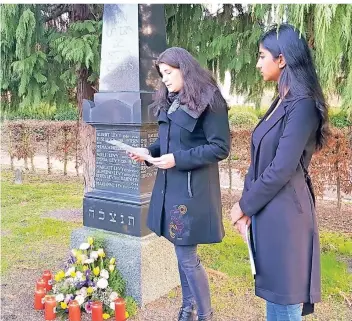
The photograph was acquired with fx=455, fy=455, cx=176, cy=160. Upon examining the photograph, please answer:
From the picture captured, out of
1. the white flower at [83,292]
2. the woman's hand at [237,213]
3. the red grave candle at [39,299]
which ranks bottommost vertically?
the red grave candle at [39,299]

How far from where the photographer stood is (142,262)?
3.42 m

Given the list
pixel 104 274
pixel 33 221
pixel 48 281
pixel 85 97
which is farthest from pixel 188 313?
pixel 33 221

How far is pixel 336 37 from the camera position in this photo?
7.98 ft

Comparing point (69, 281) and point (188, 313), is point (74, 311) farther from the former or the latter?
point (188, 313)

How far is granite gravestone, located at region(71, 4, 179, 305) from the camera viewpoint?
3510mm

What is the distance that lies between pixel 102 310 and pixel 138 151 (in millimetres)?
1259

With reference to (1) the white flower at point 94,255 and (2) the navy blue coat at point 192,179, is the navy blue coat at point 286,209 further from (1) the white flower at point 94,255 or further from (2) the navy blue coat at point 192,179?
(1) the white flower at point 94,255

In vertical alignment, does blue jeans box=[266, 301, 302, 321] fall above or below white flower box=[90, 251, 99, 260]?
above

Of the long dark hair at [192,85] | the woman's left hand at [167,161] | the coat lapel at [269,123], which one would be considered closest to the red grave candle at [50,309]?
the woman's left hand at [167,161]

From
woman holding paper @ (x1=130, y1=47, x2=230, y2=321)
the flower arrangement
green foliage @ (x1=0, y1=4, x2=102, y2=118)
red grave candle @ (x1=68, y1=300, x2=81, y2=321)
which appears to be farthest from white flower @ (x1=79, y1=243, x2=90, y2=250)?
green foliage @ (x1=0, y1=4, x2=102, y2=118)

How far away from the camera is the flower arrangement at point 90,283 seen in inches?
130

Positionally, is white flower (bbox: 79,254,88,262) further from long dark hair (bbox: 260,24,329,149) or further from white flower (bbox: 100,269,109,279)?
long dark hair (bbox: 260,24,329,149)

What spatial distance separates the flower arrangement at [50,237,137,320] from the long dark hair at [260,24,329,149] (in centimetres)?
202

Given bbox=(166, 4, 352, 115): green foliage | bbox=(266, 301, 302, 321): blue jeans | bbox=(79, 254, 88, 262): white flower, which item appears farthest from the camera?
bbox=(166, 4, 352, 115): green foliage
